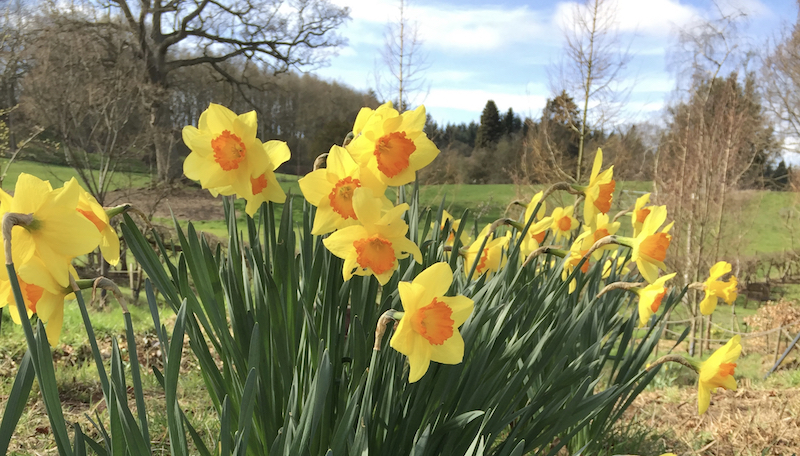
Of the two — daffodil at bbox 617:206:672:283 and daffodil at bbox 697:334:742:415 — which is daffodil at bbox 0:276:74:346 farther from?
daffodil at bbox 697:334:742:415

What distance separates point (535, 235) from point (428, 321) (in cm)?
104

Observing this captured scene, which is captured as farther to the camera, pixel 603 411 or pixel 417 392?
pixel 603 411

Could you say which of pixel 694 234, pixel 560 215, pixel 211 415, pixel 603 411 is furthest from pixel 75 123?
pixel 694 234

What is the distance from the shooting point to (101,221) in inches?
32.1

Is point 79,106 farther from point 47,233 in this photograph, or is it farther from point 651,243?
point 651,243

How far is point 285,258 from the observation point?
106 cm

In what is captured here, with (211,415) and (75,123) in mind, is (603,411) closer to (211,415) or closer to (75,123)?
(211,415)

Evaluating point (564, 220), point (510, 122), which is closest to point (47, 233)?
point (564, 220)

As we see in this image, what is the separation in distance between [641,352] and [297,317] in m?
1.02

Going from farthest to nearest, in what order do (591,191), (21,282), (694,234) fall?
1. (694,234)
2. (591,191)
3. (21,282)

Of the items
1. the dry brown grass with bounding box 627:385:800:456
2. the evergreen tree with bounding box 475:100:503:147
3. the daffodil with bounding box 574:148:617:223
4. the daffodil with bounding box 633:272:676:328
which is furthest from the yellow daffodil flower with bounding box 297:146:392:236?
the evergreen tree with bounding box 475:100:503:147

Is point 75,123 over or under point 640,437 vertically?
over

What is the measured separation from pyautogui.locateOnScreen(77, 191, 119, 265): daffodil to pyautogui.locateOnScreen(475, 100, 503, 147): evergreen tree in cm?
3195

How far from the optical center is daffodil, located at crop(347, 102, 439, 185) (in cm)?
89
